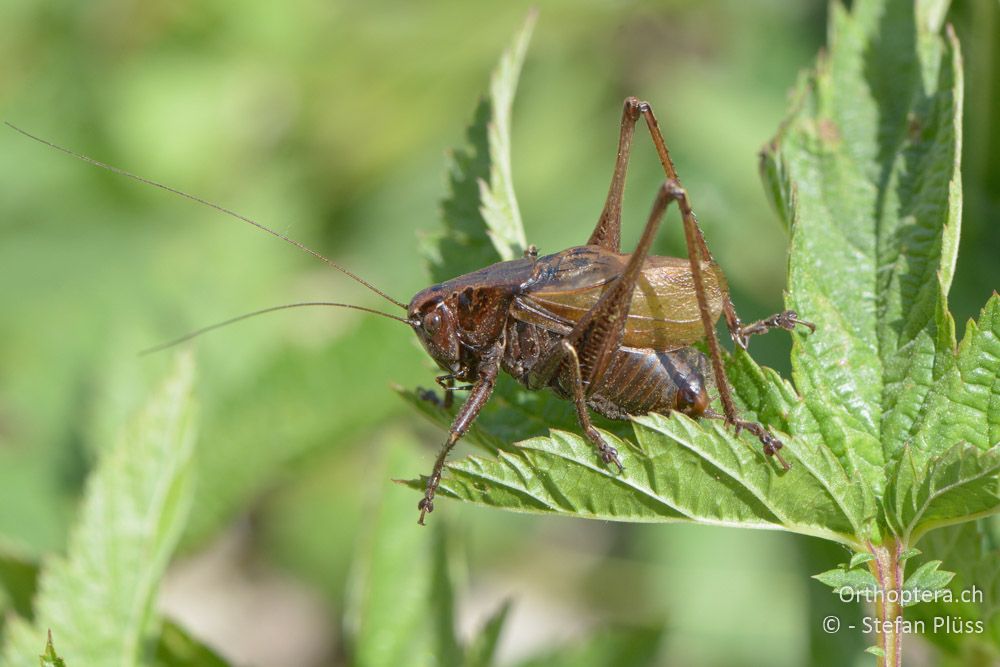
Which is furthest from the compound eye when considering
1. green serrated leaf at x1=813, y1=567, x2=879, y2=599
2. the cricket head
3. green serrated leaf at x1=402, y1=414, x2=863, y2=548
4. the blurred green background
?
green serrated leaf at x1=813, y1=567, x2=879, y2=599

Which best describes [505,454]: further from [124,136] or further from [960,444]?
[124,136]

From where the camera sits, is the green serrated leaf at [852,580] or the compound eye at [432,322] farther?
the compound eye at [432,322]

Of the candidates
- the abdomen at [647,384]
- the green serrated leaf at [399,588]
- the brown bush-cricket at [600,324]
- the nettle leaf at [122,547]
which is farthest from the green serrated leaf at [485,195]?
the nettle leaf at [122,547]

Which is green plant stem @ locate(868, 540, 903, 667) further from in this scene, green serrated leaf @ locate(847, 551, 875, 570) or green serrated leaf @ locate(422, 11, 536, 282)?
green serrated leaf @ locate(422, 11, 536, 282)

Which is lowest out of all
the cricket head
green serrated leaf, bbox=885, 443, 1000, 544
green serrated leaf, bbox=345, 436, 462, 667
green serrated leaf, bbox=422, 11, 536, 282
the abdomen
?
green serrated leaf, bbox=345, 436, 462, 667

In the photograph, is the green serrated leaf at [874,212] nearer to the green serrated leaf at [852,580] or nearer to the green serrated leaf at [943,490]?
the green serrated leaf at [943,490]
